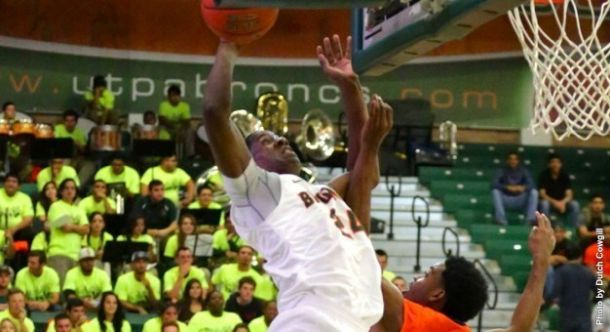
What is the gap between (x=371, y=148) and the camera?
186 inches

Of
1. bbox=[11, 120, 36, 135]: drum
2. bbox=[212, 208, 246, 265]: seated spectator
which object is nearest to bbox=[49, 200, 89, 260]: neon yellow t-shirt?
bbox=[212, 208, 246, 265]: seated spectator

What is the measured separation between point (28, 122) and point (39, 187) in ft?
5.84

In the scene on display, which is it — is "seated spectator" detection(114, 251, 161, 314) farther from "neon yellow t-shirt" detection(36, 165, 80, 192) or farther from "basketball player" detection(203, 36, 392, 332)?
"basketball player" detection(203, 36, 392, 332)

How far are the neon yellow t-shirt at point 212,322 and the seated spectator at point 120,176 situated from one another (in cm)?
303

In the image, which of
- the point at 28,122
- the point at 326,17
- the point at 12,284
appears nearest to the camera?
the point at 12,284

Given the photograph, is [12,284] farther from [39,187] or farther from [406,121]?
[406,121]

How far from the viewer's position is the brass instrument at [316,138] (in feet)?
52.3

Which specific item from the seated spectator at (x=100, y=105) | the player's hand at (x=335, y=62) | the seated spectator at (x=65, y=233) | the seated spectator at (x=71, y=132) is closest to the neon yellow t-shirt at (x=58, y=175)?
the seated spectator at (x=65, y=233)

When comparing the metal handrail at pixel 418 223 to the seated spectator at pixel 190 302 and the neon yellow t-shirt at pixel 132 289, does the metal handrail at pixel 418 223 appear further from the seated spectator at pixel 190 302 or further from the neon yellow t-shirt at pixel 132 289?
the neon yellow t-shirt at pixel 132 289

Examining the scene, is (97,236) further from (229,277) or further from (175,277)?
(229,277)

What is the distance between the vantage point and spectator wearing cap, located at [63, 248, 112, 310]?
40.9ft

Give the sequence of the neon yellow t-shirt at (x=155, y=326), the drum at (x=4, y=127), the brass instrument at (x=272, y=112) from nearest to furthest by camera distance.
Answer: the neon yellow t-shirt at (x=155, y=326)
the drum at (x=4, y=127)
the brass instrument at (x=272, y=112)

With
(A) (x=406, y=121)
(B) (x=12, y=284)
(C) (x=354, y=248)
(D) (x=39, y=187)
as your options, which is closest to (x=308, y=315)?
(C) (x=354, y=248)

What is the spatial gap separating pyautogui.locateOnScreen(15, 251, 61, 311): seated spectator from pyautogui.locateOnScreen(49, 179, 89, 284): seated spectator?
1.95 ft
